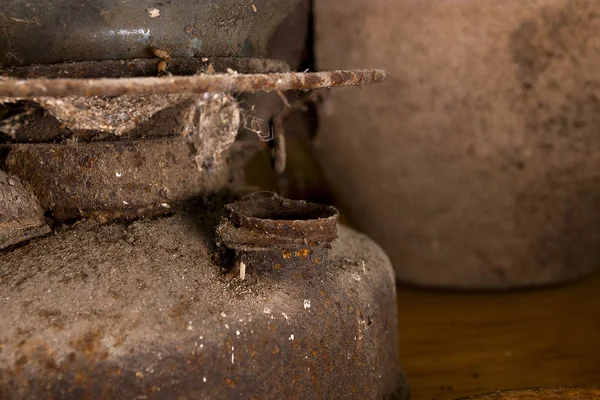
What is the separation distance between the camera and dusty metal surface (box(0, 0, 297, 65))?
995 millimetres

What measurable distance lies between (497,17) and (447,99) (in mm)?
224

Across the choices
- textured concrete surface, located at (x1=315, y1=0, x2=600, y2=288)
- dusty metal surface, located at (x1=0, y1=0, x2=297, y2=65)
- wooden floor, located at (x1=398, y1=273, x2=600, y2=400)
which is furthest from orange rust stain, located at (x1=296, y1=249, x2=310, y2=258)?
textured concrete surface, located at (x1=315, y1=0, x2=600, y2=288)

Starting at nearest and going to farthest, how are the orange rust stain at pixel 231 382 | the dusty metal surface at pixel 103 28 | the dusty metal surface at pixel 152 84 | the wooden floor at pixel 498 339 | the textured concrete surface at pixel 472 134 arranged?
the dusty metal surface at pixel 152 84, the orange rust stain at pixel 231 382, the dusty metal surface at pixel 103 28, the wooden floor at pixel 498 339, the textured concrete surface at pixel 472 134

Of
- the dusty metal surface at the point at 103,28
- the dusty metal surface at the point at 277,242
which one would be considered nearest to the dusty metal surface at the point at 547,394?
the dusty metal surface at the point at 277,242

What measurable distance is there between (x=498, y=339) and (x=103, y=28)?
47.5 inches

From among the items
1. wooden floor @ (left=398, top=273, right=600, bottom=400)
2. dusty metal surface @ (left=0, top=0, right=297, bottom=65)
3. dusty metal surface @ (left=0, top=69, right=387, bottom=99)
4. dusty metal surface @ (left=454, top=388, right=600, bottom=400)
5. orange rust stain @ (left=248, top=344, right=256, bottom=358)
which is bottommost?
wooden floor @ (left=398, top=273, right=600, bottom=400)

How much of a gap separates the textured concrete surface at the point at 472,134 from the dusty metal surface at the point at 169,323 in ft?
2.23

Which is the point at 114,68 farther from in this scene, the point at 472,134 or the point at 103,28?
the point at 472,134

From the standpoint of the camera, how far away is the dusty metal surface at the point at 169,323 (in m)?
0.83

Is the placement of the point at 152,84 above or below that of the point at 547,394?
above

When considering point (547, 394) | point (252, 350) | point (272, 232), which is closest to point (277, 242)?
point (272, 232)

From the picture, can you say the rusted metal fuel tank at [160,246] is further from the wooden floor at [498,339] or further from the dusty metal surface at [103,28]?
the wooden floor at [498,339]

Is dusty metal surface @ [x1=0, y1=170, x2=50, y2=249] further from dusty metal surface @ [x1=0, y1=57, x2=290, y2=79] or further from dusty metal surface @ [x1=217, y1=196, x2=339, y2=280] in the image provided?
dusty metal surface @ [x1=217, y1=196, x2=339, y2=280]

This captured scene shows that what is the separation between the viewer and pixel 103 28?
102 centimetres
